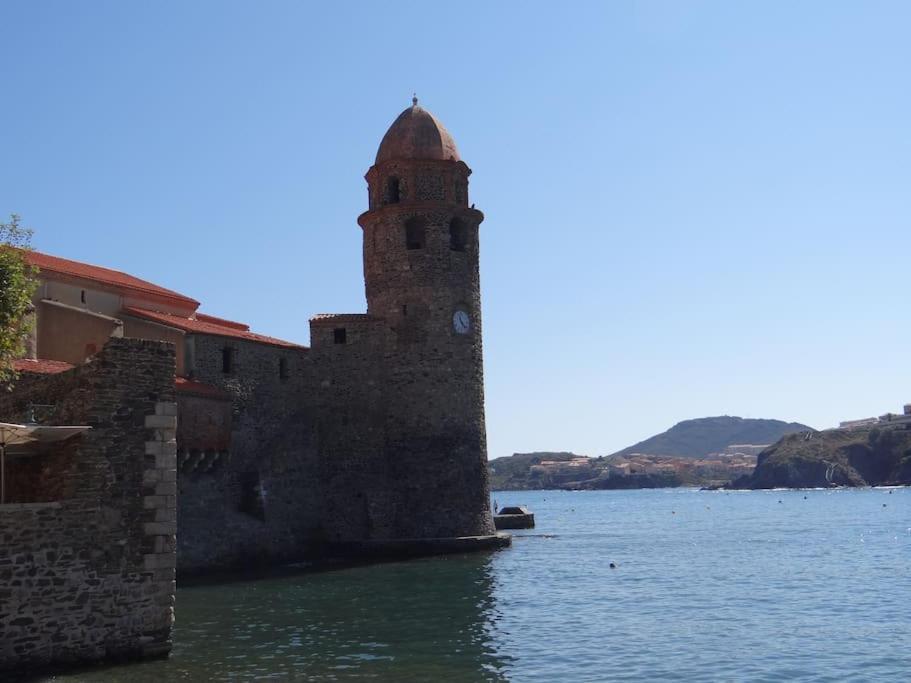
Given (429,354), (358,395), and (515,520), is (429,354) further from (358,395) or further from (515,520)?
(515,520)

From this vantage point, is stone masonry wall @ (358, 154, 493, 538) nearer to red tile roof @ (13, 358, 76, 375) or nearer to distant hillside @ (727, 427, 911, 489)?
red tile roof @ (13, 358, 76, 375)

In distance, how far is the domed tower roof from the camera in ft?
120

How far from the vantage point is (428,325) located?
35.2 metres

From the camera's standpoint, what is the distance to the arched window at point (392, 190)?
1438 inches

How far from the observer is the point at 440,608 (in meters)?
22.9

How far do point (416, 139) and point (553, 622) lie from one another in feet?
66.8

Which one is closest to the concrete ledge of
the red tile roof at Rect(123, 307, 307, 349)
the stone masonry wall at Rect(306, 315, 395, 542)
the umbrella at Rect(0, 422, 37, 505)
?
the stone masonry wall at Rect(306, 315, 395, 542)

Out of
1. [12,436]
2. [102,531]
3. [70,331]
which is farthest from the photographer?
[70,331]

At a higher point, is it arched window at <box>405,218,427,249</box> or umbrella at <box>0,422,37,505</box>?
arched window at <box>405,218,427,249</box>

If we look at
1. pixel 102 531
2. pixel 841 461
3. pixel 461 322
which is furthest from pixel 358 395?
pixel 841 461

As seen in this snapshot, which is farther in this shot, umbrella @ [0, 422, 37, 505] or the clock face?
the clock face

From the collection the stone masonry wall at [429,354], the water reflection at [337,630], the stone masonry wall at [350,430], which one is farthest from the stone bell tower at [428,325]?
the water reflection at [337,630]

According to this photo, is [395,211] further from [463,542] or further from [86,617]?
[86,617]

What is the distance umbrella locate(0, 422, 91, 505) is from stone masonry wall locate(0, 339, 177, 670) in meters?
0.36
